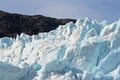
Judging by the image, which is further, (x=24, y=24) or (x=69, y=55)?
(x=24, y=24)

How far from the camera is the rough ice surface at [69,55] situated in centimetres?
2438

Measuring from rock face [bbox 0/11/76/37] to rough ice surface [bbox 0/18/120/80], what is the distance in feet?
103

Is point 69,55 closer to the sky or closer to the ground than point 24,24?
closer to the ground

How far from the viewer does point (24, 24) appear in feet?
208

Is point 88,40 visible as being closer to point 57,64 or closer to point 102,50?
point 102,50

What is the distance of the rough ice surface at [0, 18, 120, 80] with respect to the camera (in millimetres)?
24375

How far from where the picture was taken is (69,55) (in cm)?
2620

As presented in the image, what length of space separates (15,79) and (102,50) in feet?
15.3

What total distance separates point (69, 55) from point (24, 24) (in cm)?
3762

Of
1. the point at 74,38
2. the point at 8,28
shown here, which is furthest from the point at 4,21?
the point at 74,38

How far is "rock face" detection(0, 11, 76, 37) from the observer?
6110 centimetres

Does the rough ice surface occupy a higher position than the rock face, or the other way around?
the rock face

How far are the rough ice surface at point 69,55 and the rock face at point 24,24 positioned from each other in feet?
103

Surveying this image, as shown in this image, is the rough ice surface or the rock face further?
the rock face
